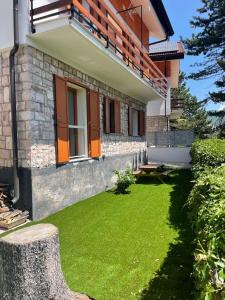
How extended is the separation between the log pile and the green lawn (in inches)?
23.2

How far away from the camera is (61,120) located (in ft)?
24.4

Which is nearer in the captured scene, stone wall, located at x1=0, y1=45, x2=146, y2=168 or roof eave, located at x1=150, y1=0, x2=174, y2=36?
stone wall, located at x1=0, y1=45, x2=146, y2=168

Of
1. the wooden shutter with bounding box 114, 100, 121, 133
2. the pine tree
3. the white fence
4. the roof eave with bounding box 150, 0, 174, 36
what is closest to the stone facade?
the wooden shutter with bounding box 114, 100, 121, 133

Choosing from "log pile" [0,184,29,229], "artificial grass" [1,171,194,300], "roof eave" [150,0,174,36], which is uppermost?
"roof eave" [150,0,174,36]

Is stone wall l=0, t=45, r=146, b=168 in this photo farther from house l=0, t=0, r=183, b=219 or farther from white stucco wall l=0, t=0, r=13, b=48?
white stucco wall l=0, t=0, r=13, b=48

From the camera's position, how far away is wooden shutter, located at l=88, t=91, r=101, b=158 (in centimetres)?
913

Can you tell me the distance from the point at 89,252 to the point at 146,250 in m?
0.98

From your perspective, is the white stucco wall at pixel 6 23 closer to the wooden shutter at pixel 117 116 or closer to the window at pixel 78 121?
the window at pixel 78 121

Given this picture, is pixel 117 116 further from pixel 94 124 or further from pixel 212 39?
pixel 212 39

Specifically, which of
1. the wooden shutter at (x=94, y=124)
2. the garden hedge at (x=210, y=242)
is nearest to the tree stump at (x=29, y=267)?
the garden hedge at (x=210, y=242)

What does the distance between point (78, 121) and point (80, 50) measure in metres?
2.43

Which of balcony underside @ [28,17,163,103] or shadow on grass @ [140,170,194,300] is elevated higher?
balcony underside @ [28,17,163,103]

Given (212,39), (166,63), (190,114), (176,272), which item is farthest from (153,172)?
(190,114)

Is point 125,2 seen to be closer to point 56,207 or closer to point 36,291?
point 56,207
